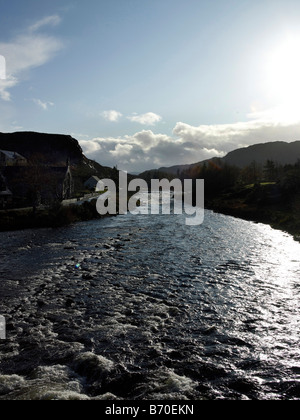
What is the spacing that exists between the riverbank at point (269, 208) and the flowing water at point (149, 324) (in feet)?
65.6

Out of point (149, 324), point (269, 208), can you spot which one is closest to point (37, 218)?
point (149, 324)

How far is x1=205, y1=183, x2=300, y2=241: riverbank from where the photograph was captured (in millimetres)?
44719

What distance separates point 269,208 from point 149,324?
5725 cm

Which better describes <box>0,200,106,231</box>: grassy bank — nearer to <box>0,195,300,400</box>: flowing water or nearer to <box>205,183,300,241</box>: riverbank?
<box>0,195,300,400</box>: flowing water

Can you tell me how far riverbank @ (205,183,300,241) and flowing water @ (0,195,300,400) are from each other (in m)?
20.0

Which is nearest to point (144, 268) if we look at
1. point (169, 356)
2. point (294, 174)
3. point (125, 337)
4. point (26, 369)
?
point (125, 337)

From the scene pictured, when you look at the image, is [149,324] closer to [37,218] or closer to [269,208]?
[37,218]

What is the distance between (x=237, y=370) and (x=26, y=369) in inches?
295

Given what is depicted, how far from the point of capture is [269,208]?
6278cm

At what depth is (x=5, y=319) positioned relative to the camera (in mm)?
13195

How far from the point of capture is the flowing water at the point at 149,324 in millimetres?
9047

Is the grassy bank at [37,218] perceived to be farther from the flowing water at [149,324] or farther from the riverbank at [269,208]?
the riverbank at [269,208]

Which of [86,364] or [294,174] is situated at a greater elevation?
[294,174]

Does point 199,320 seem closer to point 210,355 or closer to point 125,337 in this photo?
point 210,355
